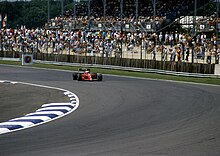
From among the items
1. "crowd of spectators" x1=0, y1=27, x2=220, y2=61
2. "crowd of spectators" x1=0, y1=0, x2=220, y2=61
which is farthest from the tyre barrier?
"crowd of spectators" x1=0, y1=0, x2=220, y2=61

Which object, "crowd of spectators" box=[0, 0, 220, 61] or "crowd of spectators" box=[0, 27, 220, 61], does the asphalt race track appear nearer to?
"crowd of spectators" box=[0, 27, 220, 61]

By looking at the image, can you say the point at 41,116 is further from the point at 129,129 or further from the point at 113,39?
the point at 113,39

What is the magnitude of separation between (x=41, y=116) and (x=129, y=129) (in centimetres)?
267

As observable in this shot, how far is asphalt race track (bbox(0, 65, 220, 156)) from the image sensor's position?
8.00 metres

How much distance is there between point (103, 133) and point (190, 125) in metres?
2.13

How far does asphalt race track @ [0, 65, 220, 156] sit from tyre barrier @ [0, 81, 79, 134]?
11.3 inches

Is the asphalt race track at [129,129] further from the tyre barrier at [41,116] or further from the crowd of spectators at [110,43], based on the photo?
the crowd of spectators at [110,43]

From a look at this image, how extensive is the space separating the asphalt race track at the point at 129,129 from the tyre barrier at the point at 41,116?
286 mm

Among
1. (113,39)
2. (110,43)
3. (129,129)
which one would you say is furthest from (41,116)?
(113,39)

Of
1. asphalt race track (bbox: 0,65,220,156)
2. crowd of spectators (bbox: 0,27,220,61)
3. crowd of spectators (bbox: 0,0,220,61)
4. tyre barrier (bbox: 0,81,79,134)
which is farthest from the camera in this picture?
crowd of spectators (bbox: 0,0,220,61)

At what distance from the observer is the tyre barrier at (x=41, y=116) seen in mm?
10211

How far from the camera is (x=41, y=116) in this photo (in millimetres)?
11648

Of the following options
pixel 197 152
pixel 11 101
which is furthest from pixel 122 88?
pixel 197 152

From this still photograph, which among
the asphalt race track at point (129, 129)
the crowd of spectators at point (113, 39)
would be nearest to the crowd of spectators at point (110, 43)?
the crowd of spectators at point (113, 39)
